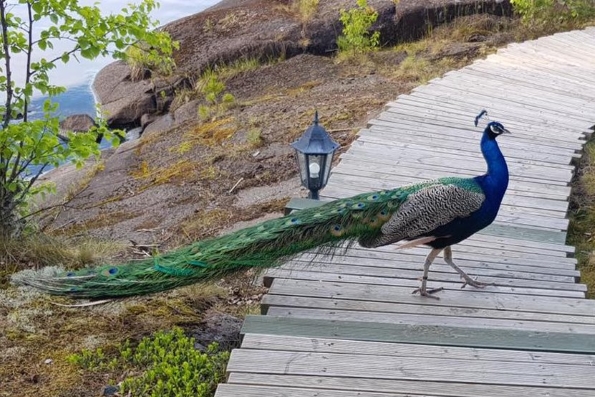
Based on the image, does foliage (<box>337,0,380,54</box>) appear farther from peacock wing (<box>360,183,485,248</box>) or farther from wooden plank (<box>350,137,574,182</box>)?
peacock wing (<box>360,183,485,248</box>)

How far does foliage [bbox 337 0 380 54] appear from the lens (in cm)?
1130

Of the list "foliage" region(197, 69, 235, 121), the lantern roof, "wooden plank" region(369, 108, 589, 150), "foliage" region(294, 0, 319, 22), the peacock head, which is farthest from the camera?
"foliage" region(294, 0, 319, 22)

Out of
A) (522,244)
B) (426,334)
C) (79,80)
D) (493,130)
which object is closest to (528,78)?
(522,244)

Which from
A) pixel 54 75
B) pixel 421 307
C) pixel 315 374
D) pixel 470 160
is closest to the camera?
pixel 315 374

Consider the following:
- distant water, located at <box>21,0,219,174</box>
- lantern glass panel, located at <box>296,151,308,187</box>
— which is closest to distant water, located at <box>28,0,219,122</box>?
distant water, located at <box>21,0,219,174</box>

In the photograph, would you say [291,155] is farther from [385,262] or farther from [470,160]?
[385,262]

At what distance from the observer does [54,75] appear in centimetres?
1590

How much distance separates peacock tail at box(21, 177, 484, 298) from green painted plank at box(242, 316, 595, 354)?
36 centimetres

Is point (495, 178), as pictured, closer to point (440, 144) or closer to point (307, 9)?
point (440, 144)

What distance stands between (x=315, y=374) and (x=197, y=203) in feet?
12.9

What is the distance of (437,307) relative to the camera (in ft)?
13.0

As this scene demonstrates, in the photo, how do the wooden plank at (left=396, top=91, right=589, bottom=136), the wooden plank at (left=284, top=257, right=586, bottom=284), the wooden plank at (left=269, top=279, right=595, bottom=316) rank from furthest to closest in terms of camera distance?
1. the wooden plank at (left=396, top=91, right=589, bottom=136)
2. the wooden plank at (left=284, top=257, right=586, bottom=284)
3. the wooden plank at (left=269, top=279, right=595, bottom=316)

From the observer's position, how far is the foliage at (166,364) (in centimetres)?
337

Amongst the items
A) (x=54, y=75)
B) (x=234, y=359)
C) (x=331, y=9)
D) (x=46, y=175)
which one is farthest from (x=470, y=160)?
(x=54, y=75)
